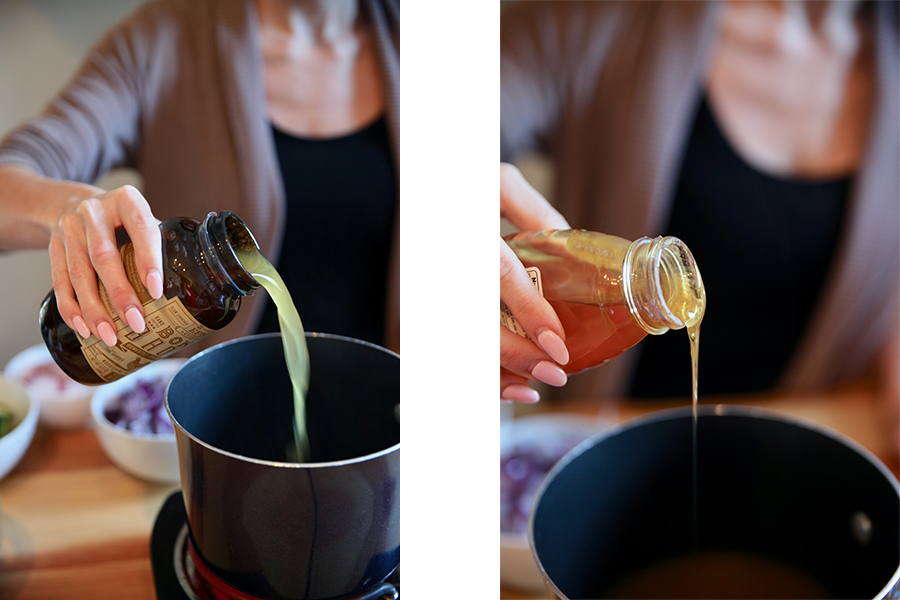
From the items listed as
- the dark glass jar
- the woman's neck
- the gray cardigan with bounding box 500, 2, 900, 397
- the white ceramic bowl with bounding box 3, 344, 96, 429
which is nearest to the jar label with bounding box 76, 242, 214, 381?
the dark glass jar

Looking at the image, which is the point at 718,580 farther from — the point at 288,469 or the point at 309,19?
the point at 309,19

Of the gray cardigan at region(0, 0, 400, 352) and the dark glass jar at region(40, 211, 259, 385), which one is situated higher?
the gray cardigan at region(0, 0, 400, 352)

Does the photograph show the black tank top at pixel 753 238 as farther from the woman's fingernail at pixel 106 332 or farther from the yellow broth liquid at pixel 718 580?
the woman's fingernail at pixel 106 332

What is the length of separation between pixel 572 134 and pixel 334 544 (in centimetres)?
87

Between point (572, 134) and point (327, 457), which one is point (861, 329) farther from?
point (327, 457)

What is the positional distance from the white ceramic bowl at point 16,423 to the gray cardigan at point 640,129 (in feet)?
2.25

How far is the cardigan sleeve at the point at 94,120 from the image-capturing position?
364 mm

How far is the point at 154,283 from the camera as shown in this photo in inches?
10.4

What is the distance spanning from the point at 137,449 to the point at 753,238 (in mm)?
884

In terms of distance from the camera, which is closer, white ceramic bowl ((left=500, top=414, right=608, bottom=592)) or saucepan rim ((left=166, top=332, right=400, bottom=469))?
saucepan rim ((left=166, top=332, right=400, bottom=469))

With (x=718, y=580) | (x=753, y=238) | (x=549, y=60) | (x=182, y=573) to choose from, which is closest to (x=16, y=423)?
(x=182, y=573)

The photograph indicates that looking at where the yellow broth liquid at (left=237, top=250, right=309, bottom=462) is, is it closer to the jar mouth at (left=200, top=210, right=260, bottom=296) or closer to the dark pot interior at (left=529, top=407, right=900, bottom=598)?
the jar mouth at (left=200, top=210, right=260, bottom=296)

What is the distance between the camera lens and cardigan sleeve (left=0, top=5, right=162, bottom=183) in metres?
0.36

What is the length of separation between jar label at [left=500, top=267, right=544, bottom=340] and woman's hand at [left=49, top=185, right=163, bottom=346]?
0.46ft
